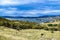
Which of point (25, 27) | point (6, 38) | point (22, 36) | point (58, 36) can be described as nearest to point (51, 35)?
point (58, 36)

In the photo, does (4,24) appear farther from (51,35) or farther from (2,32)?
(51,35)

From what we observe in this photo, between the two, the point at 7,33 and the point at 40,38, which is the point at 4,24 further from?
the point at 40,38

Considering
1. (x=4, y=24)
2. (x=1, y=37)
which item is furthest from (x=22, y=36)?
(x=4, y=24)

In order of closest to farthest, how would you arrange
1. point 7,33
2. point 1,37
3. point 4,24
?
point 1,37 < point 7,33 < point 4,24

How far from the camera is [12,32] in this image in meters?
35.4

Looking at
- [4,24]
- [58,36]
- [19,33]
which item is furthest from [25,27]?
[58,36]

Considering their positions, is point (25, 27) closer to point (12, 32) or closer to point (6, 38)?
point (12, 32)

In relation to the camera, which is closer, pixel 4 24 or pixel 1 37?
pixel 1 37

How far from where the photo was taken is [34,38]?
33.2 meters

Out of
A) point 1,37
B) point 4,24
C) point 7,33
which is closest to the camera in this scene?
point 1,37

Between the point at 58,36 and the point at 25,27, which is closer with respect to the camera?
the point at 58,36

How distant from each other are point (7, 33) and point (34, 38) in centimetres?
385

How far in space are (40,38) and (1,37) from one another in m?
A: 5.03

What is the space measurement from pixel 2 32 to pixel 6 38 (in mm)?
2485
